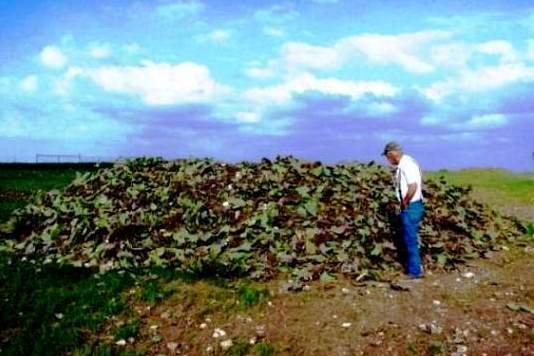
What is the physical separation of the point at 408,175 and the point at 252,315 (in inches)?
161

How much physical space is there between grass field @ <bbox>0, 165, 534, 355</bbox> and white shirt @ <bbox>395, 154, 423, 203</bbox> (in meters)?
1.81

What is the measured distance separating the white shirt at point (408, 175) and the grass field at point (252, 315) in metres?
1.81

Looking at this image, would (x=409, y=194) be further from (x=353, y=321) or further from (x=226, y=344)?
(x=226, y=344)

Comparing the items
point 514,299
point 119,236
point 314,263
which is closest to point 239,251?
point 314,263

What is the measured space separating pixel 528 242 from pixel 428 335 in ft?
25.6

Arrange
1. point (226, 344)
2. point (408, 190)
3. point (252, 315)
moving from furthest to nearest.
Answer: point (408, 190)
point (252, 315)
point (226, 344)

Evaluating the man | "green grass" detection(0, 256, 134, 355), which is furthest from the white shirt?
"green grass" detection(0, 256, 134, 355)

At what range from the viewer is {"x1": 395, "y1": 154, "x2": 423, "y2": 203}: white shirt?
1244cm

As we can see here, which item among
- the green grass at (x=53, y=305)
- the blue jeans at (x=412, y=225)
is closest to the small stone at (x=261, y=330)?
the green grass at (x=53, y=305)

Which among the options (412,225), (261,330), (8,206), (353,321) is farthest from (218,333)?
(8,206)

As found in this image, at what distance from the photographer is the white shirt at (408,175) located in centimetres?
1244

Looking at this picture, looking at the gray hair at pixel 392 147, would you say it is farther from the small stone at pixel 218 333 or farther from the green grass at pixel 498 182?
the green grass at pixel 498 182

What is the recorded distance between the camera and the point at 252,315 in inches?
428

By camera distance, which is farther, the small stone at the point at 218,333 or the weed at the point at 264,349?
the small stone at the point at 218,333
